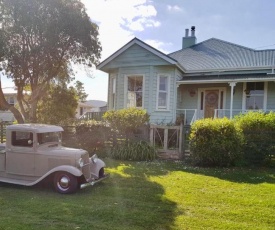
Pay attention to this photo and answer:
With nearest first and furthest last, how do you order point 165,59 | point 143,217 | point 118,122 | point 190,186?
point 143,217
point 190,186
point 118,122
point 165,59

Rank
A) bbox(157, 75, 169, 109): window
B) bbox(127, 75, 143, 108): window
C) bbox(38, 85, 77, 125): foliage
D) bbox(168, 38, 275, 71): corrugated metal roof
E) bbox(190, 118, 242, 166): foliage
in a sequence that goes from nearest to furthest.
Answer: bbox(190, 118, 242, 166): foliage, bbox(157, 75, 169, 109): window, bbox(127, 75, 143, 108): window, bbox(168, 38, 275, 71): corrugated metal roof, bbox(38, 85, 77, 125): foliage

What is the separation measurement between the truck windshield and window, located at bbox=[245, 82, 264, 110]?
40.5ft

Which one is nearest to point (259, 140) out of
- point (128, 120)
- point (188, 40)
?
point (128, 120)

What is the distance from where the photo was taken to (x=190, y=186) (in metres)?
6.92

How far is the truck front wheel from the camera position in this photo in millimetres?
6094

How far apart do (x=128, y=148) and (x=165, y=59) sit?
20.0 ft

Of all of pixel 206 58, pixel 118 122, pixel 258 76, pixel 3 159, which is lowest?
pixel 3 159

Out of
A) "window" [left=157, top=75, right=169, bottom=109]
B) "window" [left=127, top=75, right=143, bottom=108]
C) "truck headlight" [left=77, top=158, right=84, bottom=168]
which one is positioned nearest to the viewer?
"truck headlight" [left=77, top=158, right=84, bottom=168]

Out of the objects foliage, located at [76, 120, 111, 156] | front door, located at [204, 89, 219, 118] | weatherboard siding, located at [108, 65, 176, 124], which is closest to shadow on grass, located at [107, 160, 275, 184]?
foliage, located at [76, 120, 111, 156]

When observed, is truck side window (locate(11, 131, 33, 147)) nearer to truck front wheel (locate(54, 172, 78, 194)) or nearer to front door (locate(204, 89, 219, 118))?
truck front wheel (locate(54, 172, 78, 194))

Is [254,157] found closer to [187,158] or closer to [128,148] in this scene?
[187,158]

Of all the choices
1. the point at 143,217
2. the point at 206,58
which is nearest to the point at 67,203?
the point at 143,217

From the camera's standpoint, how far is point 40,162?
647 centimetres

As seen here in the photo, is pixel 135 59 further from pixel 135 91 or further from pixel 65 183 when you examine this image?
pixel 65 183
